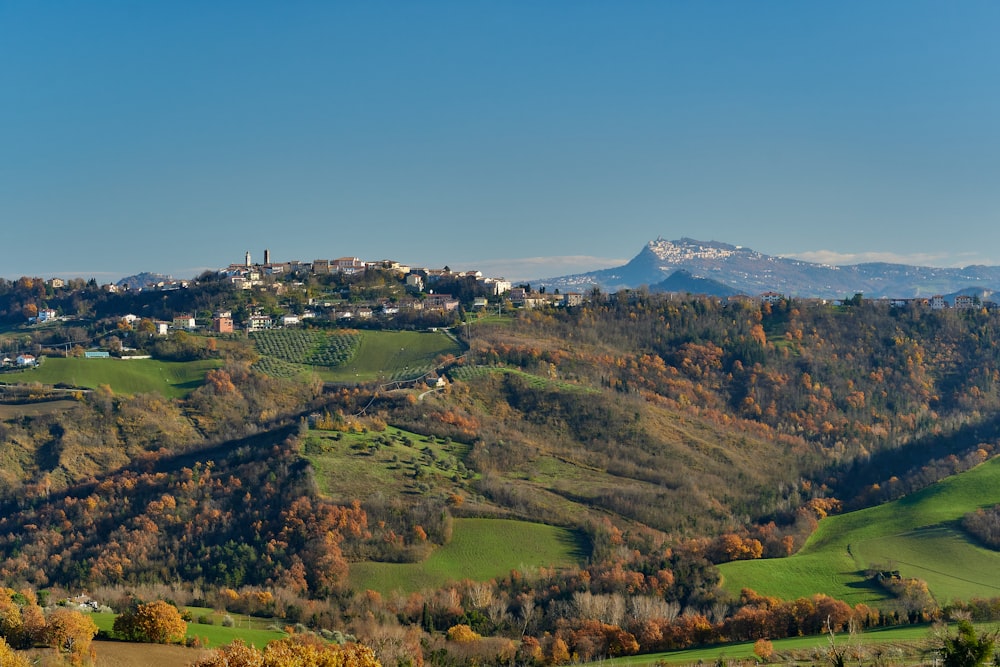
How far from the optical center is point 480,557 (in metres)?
67.8

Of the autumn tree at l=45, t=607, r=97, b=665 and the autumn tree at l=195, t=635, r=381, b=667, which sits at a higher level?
the autumn tree at l=195, t=635, r=381, b=667

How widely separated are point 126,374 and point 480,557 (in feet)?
202

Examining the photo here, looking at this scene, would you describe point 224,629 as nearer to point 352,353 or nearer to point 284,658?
point 284,658

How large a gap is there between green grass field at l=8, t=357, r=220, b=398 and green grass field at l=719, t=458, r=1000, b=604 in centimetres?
7031

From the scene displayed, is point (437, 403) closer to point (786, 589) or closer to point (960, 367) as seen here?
point (786, 589)

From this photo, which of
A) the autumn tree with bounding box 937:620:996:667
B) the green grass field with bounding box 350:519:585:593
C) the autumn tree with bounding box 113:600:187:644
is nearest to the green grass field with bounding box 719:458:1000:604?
the green grass field with bounding box 350:519:585:593

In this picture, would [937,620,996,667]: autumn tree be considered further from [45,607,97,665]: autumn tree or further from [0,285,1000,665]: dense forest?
[45,607,97,665]: autumn tree

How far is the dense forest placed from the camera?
58000mm

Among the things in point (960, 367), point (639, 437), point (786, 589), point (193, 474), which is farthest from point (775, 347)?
point (193, 474)

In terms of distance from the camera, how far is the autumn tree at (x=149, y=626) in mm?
40656

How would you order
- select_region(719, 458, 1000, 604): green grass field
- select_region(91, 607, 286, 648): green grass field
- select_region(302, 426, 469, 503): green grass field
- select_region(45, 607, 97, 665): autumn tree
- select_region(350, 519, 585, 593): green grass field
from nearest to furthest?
A: select_region(45, 607, 97, 665): autumn tree < select_region(91, 607, 286, 648): green grass field < select_region(719, 458, 1000, 604): green grass field < select_region(350, 519, 585, 593): green grass field < select_region(302, 426, 469, 503): green grass field

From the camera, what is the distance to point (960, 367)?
129750mm

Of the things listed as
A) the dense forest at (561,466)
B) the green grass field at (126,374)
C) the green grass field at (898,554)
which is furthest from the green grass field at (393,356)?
the green grass field at (898,554)

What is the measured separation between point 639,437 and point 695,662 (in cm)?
4982
